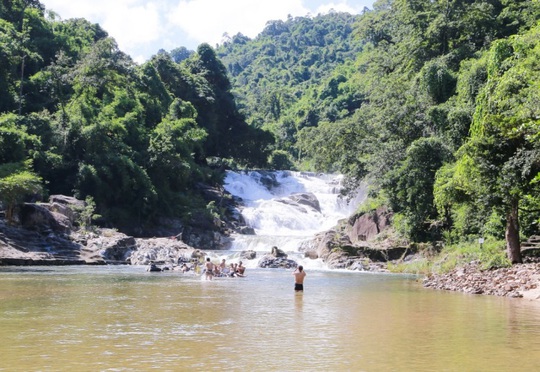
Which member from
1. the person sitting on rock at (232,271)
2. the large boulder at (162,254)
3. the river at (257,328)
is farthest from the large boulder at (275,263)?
the river at (257,328)

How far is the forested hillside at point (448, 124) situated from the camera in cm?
1784

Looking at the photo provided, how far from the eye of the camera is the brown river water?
7566 mm

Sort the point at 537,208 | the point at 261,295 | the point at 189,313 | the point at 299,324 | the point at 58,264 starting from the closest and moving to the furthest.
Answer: the point at 299,324 < the point at 189,313 < the point at 261,295 < the point at 537,208 < the point at 58,264

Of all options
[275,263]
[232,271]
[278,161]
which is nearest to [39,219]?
[275,263]

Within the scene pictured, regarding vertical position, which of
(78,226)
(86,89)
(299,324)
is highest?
(86,89)

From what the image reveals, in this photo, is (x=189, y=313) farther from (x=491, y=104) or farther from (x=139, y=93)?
(x=139, y=93)

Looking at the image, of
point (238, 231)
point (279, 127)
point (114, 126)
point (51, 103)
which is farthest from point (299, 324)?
point (279, 127)

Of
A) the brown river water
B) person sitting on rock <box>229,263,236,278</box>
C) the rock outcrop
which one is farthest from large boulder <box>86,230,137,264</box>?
the rock outcrop

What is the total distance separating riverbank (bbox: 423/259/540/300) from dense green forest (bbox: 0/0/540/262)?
1.30m

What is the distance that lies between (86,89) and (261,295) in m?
41.4

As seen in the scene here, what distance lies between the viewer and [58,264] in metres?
29.8

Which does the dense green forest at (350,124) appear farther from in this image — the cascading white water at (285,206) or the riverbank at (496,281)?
the cascading white water at (285,206)

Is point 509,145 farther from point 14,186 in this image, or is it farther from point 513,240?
point 14,186

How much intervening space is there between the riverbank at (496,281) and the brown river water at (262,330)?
83 centimetres
